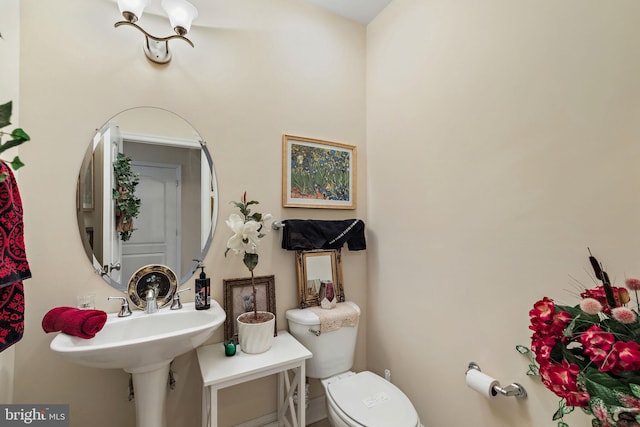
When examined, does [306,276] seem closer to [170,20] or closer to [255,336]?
[255,336]

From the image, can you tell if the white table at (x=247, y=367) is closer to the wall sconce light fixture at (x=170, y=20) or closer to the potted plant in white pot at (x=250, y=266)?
the potted plant in white pot at (x=250, y=266)

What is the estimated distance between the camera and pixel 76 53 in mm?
1319

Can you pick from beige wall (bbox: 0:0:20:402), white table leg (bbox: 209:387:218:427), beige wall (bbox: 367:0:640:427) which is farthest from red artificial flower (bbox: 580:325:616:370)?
beige wall (bbox: 0:0:20:402)

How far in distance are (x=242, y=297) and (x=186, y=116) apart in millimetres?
1057

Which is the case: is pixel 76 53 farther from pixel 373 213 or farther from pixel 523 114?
pixel 523 114

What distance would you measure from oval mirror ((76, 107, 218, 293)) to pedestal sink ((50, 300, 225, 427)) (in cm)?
20

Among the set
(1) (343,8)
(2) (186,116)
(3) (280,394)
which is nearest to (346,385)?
→ (3) (280,394)

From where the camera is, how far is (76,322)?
109cm

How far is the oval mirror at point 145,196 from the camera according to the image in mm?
1358

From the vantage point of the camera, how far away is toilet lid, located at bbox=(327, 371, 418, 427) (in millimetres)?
1228

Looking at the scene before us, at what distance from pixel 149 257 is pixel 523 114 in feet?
6.13

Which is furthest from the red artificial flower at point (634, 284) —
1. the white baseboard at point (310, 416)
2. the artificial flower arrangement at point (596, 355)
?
the white baseboard at point (310, 416)

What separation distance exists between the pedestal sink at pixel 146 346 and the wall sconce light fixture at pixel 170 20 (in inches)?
51.3

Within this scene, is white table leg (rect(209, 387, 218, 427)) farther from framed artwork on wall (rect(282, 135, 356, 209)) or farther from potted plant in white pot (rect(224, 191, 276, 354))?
framed artwork on wall (rect(282, 135, 356, 209))
